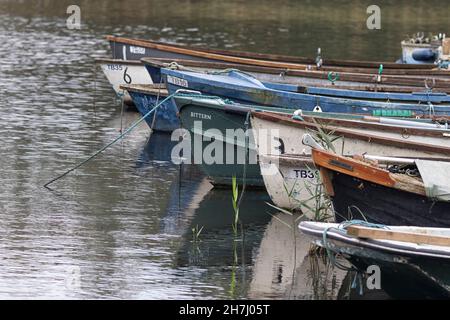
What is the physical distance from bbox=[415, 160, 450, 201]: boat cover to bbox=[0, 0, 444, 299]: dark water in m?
1.29

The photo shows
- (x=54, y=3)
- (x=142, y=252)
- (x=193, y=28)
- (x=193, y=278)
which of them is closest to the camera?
(x=193, y=278)

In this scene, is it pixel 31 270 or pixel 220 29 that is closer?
pixel 31 270

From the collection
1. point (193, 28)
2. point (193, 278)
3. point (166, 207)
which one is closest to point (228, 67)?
point (166, 207)

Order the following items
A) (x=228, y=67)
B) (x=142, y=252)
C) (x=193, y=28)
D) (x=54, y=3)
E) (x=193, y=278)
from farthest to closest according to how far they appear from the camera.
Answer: (x=54, y=3)
(x=193, y=28)
(x=228, y=67)
(x=142, y=252)
(x=193, y=278)

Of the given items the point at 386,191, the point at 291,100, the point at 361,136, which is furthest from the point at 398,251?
the point at 291,100

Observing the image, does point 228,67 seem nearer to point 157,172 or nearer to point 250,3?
point 157,172

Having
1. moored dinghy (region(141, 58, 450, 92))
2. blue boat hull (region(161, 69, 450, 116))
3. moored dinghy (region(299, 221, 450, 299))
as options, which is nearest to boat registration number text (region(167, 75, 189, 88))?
blue boat hull (region(161, 69, 450, 116))

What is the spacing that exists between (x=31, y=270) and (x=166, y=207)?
3366 millimetres

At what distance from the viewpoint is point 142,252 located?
13.4 metres

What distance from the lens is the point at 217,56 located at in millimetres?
21406

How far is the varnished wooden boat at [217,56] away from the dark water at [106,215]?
1.14 meters

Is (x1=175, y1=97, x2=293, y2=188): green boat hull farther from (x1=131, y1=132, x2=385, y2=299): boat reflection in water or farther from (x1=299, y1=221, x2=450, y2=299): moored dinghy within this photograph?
(x1=299, y1=221, x2=450, y2=299): moored dinghy

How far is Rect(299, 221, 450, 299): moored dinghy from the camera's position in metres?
10.8

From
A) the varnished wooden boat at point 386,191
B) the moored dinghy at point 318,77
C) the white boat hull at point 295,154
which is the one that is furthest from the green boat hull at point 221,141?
the varnished wooden boat at point 386,191
